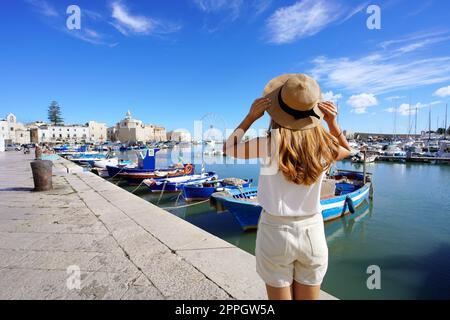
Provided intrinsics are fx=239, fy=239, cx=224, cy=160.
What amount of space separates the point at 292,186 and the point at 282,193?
0.28 feet

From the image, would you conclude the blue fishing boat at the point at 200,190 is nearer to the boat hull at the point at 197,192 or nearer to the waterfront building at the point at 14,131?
the boat hull at the point at 197,192

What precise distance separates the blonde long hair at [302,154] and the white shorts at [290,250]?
0.98ft

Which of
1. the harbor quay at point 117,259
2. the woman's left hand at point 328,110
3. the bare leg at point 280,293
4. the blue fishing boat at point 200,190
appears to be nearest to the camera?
the bare leg at point 280,293

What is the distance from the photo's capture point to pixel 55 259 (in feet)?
11.1

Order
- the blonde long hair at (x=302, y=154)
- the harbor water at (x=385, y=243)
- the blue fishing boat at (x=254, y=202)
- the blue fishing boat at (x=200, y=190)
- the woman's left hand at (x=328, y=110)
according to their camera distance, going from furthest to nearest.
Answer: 1. the blue fishing boat at (x=200, y=190)
2. the blue fishing boat at (x=254, y=202)
3. the harbor water at (x=385, y=243)
4. the woman's left hand at (x=328, y=110)
5. the blonde long hair at (x=302, y=154)

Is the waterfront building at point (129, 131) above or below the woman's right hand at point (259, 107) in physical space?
above

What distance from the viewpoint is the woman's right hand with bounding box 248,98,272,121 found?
170 centimetres

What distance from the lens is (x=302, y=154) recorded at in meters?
1.57

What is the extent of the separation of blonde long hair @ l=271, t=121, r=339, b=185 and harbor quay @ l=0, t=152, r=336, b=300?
1.61 m

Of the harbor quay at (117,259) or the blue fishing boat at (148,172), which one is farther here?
the blue fishing boat at (148,172)

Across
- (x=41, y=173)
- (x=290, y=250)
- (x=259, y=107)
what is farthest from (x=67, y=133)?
(x=290, y=250)

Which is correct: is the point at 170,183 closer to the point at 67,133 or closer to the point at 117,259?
the point at 117,259

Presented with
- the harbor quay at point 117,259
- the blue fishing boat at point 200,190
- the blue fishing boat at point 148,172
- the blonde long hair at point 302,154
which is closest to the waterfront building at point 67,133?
the blue fishing boat at point 148,172

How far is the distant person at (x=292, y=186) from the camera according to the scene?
1583 mm
